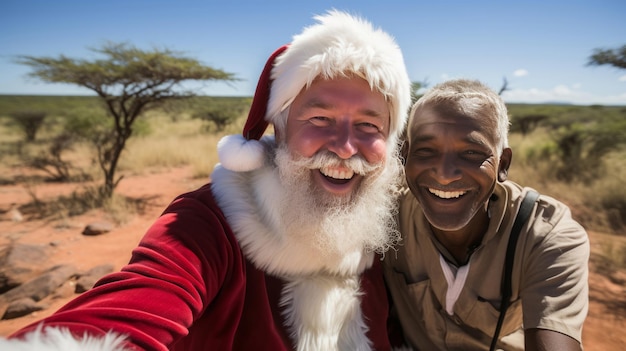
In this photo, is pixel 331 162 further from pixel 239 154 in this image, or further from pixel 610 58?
pixel 610 58

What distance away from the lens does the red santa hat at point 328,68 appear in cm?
170

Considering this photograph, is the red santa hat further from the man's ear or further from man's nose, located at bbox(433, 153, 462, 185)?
the man's ear

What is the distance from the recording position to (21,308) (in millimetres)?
4094

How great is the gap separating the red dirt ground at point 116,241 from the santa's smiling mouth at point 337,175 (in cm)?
370

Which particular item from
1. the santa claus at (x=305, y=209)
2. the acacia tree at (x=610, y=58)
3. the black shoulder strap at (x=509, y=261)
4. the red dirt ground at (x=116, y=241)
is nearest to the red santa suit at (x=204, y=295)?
the santa claus at (x=305, y=209)

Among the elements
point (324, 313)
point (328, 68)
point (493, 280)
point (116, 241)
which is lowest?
point (116, 241)

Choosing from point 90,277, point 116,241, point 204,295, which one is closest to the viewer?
point 204,295

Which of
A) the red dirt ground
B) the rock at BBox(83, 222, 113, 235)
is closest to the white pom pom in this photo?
the red dirt ground

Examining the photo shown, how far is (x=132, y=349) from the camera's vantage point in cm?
106

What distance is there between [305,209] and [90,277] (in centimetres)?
418

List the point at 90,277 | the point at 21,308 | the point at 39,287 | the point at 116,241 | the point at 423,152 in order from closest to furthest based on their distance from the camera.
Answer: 1. the point at 423,152
2. the point at 21,308
3. the point at 39,287
4. the point at 90,277
5. the point at 116,241

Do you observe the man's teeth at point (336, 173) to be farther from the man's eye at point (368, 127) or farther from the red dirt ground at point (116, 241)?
the red dirt ground at point (116, 241)

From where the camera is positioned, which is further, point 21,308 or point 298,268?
point 21,308

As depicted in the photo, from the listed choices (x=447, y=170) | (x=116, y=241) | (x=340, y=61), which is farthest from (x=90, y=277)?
(x=447, y=170)
